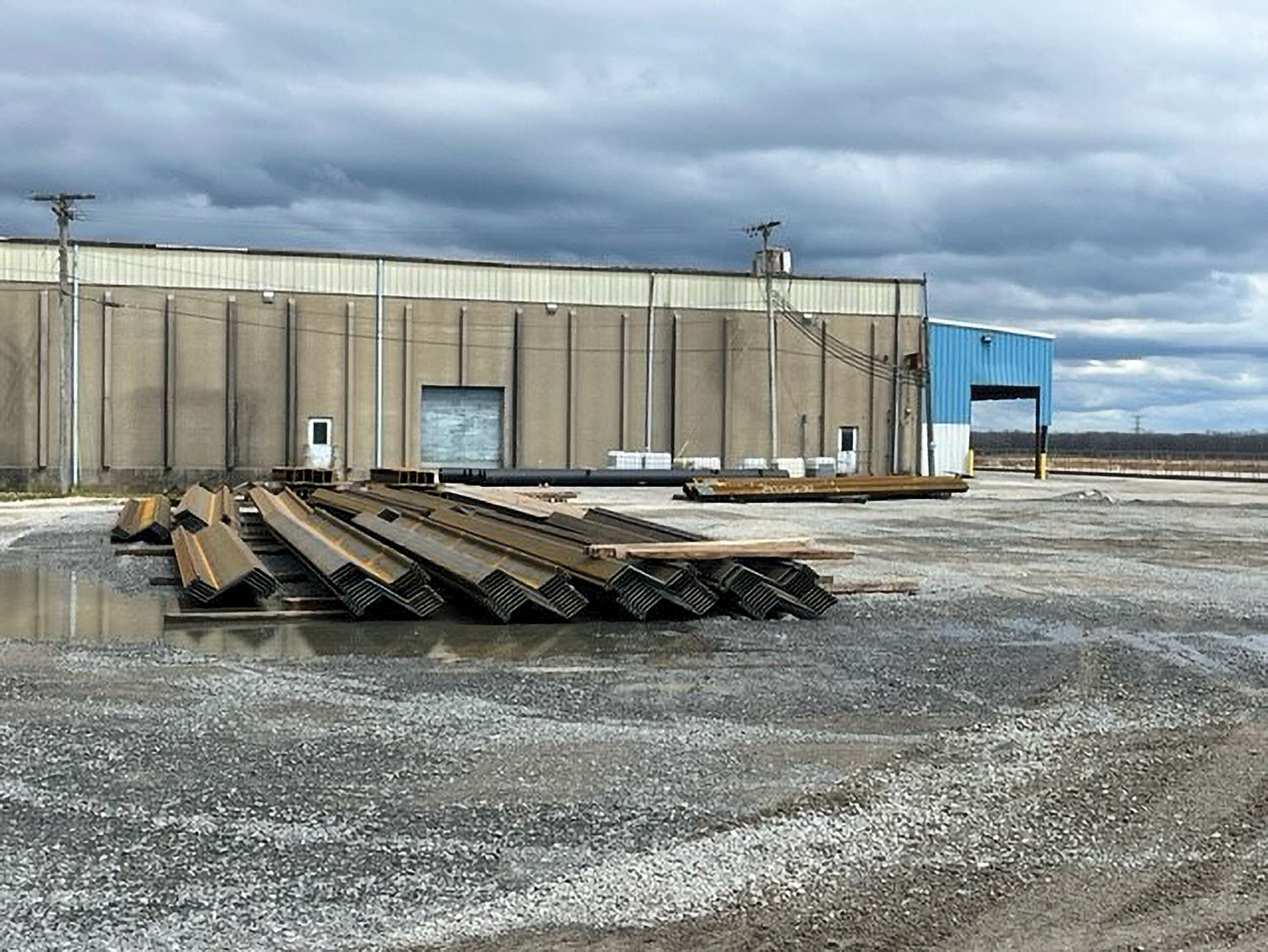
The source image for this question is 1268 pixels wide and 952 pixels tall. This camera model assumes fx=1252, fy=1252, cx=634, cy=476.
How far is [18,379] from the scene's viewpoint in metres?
40.2

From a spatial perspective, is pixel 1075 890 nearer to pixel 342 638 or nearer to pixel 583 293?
pixel 342 638

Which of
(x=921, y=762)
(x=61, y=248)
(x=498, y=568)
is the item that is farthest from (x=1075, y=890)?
(x=61, y=248)

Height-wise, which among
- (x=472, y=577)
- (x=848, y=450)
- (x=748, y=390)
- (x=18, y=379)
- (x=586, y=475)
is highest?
(x=748, y=390)

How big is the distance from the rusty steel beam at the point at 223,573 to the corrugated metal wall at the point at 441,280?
94.5ft

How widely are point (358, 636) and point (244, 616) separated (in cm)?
144

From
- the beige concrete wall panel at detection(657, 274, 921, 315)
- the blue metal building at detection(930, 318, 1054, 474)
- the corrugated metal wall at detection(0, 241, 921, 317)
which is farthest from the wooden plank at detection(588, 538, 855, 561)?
the blue metal building at detection(930, 318, 1054, 474)

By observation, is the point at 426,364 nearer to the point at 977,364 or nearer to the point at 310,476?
the point at 310,476

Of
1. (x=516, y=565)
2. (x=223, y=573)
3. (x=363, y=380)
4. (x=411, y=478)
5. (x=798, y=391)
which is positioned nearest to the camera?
(x=516, y=565)

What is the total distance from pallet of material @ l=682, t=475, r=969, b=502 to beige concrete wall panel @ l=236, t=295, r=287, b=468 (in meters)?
15.3

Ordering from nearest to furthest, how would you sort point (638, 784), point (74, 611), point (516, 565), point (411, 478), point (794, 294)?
1. point (638, 784)
2. point (74, 611)
3. point (516, 565)
4. point (411, 478)
5. point (794, 294)

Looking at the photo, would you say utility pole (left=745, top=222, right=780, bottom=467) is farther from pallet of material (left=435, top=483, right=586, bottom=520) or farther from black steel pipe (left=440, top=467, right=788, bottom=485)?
pallet of material (left=435, top=483, right=586, bottom=520)

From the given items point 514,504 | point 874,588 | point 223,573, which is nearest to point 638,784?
point 223,573

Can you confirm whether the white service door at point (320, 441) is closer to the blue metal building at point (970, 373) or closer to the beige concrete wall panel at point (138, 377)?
the beige concrete wall panel at point (138, 377)

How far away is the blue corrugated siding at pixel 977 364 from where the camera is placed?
50.2 meters
